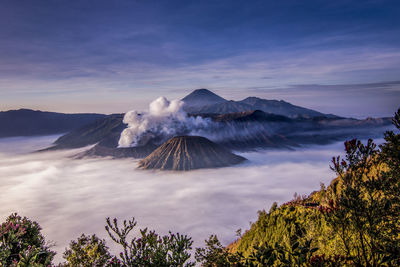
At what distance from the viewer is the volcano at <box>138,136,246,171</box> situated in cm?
12362

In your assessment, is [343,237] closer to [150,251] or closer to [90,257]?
[150,251]

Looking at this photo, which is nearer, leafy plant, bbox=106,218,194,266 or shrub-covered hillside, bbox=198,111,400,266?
shrub-covered hillside, bbox=198,111,400,266

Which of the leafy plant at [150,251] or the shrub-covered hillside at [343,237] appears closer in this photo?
the shrub-covered hillside at [343,237]

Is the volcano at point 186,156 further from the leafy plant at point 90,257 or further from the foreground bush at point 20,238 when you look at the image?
→ the leafy plant at point 90,257

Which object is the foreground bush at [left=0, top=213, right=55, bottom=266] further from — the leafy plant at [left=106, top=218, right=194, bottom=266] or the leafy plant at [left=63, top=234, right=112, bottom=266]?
the leafy plant at [left=106, top=218, right=194, bottom=266]

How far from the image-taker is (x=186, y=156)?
127 metres

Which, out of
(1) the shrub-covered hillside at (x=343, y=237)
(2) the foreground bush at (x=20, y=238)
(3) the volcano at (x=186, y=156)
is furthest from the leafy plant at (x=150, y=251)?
(3) the volcano at (x=186, y=156)

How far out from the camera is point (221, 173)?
4850 inches

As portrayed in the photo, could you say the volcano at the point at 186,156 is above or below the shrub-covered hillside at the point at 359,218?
below

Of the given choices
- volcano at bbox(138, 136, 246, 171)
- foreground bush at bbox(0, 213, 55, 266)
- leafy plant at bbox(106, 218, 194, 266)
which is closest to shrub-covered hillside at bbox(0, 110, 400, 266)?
leafy plant at bbox(106, 218, 194, 266)

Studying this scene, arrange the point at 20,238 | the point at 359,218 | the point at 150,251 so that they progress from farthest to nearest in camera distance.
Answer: the point at 20,238 < the point at 150,251 < the point at 359,218

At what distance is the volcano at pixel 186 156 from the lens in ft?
406

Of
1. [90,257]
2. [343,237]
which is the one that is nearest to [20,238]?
[90,257]

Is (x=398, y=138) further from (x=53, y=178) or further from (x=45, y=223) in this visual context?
(x=53, y=178)
